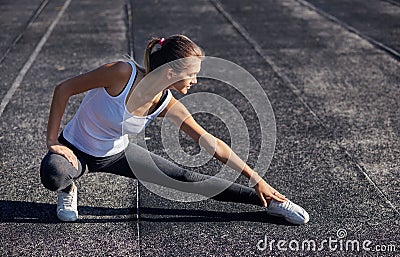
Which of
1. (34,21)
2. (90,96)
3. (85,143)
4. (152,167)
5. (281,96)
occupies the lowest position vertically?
(34,21)

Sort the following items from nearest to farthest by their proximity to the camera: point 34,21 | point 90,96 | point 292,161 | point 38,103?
1. point 90,96
2. point 292,161
3. point 38,103
4. point 34,21

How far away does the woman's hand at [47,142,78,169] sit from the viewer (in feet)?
13.0

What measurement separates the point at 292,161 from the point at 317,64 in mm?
3564

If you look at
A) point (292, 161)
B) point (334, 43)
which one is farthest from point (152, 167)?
point (334, 43)

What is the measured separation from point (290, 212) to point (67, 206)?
1479 mm

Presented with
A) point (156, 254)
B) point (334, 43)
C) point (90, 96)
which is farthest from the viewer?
point (334, 43)

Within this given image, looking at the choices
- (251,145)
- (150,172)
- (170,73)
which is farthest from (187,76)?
(251,145)

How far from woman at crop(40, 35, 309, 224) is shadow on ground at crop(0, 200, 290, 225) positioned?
9cm

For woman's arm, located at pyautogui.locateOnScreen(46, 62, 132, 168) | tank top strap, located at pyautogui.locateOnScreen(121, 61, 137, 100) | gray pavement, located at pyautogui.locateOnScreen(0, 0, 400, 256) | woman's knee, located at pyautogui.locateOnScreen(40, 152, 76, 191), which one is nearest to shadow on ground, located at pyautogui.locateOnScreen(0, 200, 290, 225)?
gray pavement, located at pyautogui.locateOnScreen(0, 0, 400, 256)

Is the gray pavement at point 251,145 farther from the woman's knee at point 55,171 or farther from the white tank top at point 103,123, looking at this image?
the white tank top at point 103,123

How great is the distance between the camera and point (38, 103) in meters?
6.99

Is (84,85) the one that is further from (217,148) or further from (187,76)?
(217,148)

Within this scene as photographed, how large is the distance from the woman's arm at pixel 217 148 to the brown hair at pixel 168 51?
0.40m

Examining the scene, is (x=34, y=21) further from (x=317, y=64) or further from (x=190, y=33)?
(x=317, y=64)
